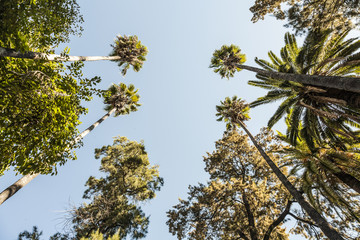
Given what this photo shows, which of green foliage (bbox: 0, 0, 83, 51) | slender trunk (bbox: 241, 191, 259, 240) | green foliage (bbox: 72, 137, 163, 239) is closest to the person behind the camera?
green foliage (bbox: 0, 0, 83, 51)

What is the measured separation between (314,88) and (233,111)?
34.9 ft

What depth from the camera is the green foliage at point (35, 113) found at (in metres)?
5.52

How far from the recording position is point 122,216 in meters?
15.2

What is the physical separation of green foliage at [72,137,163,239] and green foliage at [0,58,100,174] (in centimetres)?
986

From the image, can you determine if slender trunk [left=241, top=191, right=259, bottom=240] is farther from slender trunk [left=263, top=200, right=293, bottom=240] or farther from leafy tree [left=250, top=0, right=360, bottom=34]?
leafy tree [left=250, top=0, right=360, bottom=34]

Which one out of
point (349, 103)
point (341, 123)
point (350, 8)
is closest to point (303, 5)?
point (350, 8)

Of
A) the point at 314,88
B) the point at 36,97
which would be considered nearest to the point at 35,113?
the point at 36,97

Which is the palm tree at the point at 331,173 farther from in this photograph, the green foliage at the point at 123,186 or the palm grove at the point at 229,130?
the green foliage at the point at 123,186

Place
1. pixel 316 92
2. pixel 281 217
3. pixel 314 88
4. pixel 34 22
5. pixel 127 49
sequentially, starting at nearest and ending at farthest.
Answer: pixel 34 22, pixel 314 88, pixel 316 92, pixel 281 217, pixel 127 49

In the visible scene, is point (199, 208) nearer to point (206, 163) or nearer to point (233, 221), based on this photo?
point (233, 221)

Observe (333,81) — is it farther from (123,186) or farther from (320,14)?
(123,186)

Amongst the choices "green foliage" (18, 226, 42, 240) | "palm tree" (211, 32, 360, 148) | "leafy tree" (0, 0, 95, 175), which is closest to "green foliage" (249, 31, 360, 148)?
"palm tree" (211, 32, 360, 148)

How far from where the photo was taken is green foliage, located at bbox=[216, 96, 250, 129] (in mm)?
19297

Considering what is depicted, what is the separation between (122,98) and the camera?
17547mm
